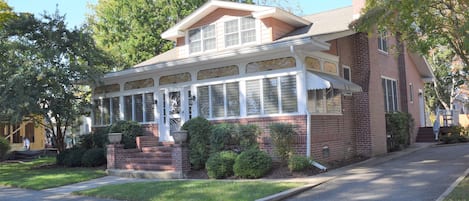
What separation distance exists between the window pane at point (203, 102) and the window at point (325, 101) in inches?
152

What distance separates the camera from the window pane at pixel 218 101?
1549 centimetres

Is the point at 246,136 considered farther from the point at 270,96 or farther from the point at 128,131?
the point at 128,131

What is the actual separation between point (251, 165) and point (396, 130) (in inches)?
352

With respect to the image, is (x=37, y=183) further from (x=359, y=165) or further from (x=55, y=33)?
(x=359, y=165)

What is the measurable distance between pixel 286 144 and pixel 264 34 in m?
4.71

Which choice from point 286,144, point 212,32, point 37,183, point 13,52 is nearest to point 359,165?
point 286,144

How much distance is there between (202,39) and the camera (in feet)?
58.7

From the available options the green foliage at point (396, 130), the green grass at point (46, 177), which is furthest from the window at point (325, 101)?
the green grass at point (46, 177)

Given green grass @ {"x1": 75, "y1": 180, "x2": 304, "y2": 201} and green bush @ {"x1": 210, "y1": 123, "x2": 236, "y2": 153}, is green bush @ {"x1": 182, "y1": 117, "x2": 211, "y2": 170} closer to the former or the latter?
green bush @ {"x1": 210, "y1": 123, "x2": 236, "y2": 153}

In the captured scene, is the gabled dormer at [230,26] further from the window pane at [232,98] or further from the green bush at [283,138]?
the green bush at [283,138]

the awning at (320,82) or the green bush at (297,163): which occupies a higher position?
the awning at (320,82)

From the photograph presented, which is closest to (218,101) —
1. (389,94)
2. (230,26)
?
(230,26)

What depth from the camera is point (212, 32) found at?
57.9 ft

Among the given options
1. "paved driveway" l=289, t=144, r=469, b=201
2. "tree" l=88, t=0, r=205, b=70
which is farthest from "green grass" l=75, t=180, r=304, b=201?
"tree" l=88, t=0, r=205, b=70
